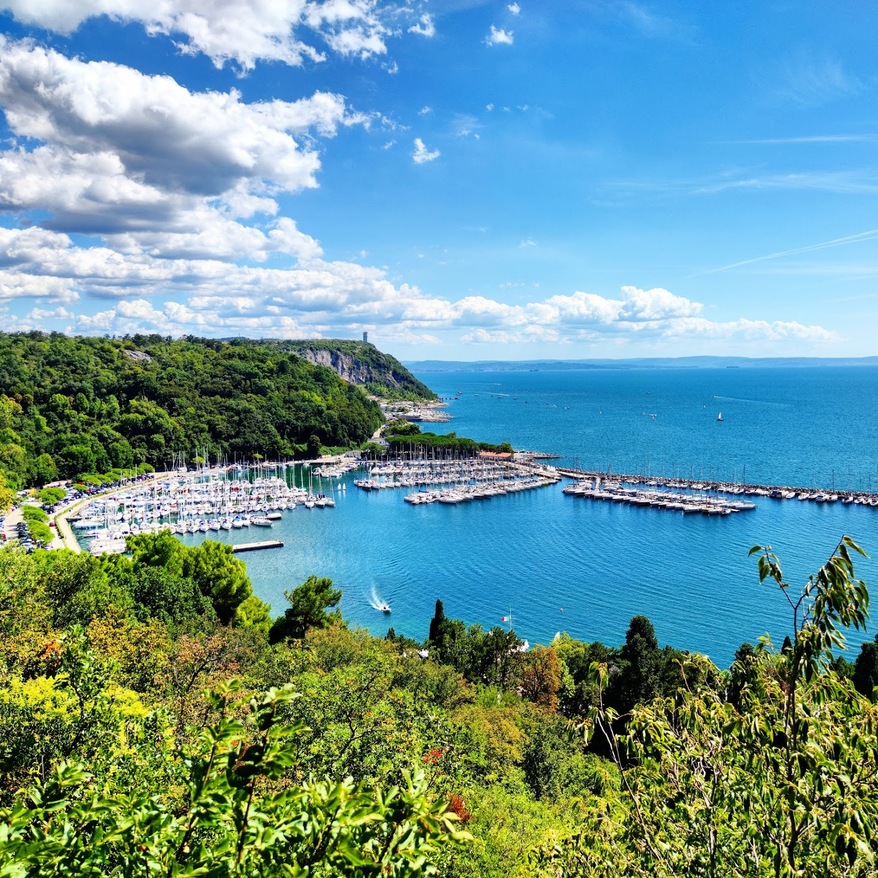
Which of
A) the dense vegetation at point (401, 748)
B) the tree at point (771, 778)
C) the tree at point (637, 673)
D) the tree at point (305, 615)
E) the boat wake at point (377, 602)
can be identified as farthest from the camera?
the boat wake at point (377, 602)

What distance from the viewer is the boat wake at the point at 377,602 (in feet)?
110

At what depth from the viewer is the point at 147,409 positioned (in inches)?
2889

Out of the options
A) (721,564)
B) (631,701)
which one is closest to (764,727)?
(631,701)

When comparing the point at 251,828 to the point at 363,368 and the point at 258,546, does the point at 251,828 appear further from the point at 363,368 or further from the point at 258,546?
the point at 363,368

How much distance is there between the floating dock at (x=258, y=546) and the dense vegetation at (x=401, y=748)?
19.6 m

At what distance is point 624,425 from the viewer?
116 m

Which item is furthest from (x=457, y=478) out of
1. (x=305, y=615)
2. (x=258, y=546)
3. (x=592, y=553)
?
(x=305, y=615)

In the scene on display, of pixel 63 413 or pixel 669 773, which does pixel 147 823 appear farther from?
pixel 63 413

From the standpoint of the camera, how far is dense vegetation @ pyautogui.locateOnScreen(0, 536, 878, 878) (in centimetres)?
274

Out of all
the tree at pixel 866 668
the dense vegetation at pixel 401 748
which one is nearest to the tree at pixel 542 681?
the dense vegetation at pixel 401 748

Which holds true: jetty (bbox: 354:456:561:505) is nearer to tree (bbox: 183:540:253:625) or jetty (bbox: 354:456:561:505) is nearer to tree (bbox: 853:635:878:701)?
tree (bbox: 183:540:253:625)

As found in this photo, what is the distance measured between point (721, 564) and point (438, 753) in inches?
1369

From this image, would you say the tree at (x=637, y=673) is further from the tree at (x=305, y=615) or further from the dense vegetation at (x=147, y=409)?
the dense vegetation at (x=147, y=409)

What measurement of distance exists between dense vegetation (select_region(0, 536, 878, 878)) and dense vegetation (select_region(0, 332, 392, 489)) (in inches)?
1759
